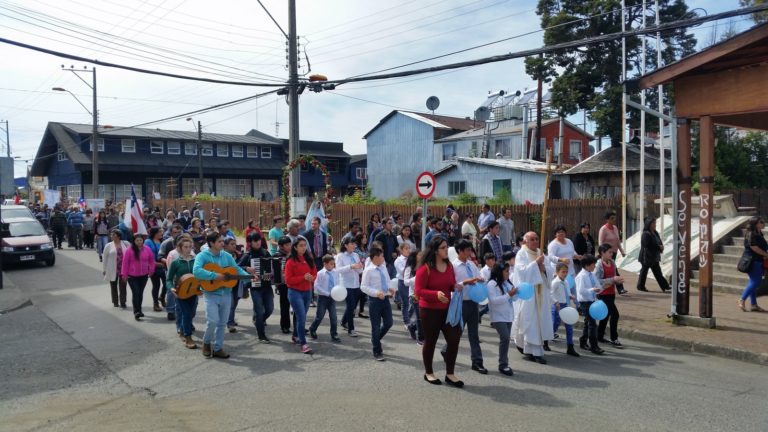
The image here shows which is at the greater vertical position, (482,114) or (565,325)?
(482,114)

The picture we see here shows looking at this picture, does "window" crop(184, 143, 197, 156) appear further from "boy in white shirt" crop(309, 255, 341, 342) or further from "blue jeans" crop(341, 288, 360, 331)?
"boy in white shirt" crop(309, 255, 341, 342)

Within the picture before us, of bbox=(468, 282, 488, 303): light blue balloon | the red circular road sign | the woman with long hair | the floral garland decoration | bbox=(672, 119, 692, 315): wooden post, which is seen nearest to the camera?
bbox=(468, 282, 488, 303): light blue balloon

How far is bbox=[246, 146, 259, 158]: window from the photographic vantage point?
52.8 m

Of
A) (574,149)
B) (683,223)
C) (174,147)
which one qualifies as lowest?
(683,223)

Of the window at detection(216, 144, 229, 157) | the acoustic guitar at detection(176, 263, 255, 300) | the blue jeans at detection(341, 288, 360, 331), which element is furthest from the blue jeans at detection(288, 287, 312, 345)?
the window at detection(216, 144, 229, 157)

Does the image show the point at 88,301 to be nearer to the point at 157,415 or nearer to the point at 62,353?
the point at 62,353

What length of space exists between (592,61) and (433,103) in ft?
51.9

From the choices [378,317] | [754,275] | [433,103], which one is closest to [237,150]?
[433,103]

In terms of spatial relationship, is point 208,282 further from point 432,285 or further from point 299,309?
point 432,285

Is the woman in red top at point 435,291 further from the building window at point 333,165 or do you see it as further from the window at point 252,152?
the building window at point 333,165

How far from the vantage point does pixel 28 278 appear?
17.1 meters

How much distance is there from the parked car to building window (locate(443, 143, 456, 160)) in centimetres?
2814

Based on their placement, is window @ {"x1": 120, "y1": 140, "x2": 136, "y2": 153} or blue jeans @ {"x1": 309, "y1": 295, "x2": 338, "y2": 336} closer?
blue jeans @ {"x1": 309, "y1": 295, "x2": 338, "y2": 336}

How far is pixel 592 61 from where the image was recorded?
31.2 meters
